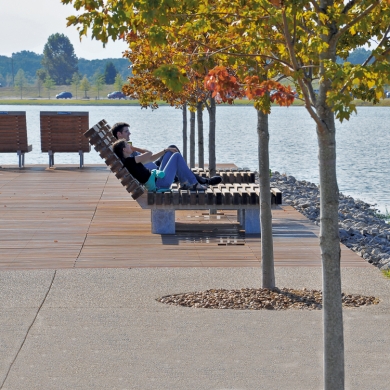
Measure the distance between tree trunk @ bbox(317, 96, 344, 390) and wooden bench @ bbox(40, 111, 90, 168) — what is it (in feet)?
60.5

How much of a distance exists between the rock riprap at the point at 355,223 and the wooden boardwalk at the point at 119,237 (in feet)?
2.17

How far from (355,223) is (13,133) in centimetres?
1049

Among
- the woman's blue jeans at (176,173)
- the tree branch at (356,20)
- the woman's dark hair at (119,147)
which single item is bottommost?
the woman's blue jeans at (176,173)

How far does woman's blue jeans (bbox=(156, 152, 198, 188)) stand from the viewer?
41.2 feet

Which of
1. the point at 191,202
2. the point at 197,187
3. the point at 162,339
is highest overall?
the point at 197,187

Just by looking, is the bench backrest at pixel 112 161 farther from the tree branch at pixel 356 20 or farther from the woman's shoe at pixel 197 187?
the tree branch at pixel 356 20

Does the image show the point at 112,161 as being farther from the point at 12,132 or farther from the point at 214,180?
the point at 12,132

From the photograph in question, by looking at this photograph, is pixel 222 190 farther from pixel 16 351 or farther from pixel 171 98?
pixel 171 98

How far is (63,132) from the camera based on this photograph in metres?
23.7

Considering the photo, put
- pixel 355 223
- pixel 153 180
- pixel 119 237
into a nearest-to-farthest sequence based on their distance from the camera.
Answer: pixel 119 237, pixel 153 180, pixel 355 223

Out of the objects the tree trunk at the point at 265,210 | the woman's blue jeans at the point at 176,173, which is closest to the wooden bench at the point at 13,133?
the woman's blue jeans at the point at 176,173

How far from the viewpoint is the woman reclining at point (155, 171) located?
12.4 meters

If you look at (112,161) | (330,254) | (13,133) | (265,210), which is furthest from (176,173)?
(13,133)

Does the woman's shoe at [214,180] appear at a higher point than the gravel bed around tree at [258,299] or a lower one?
higher
